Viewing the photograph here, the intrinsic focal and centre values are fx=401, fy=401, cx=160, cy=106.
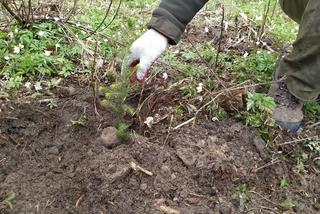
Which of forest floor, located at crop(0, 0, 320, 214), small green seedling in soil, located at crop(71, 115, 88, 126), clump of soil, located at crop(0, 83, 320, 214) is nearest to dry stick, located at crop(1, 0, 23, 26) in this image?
forest floor, located at crop(0, 0, 320, 214)

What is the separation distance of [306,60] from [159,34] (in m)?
0.86

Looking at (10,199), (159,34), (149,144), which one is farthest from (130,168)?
(159,34)

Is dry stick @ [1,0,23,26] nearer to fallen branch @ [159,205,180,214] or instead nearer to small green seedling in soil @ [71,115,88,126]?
small green seedling in soil @ [71,115,88,126]

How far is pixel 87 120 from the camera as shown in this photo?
7.05 feet

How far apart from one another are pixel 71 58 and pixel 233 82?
1086mm

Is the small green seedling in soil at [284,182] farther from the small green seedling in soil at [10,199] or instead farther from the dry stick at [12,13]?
the dry stick at [12,13]

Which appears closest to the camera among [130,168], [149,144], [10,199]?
[10,199]

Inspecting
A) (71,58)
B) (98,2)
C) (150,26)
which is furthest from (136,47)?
(98,2)

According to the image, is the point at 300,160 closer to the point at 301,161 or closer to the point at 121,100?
the point at 301,161

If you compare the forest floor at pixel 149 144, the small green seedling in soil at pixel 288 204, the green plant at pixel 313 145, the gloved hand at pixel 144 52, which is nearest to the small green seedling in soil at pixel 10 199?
the forest floor at pixel 149 144

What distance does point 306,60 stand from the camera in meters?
2.29

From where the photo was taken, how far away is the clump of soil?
1.80m

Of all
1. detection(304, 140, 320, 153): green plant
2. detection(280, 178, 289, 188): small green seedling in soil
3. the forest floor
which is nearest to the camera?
the forest floor

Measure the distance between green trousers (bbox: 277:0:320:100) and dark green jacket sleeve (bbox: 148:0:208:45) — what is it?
592mm
